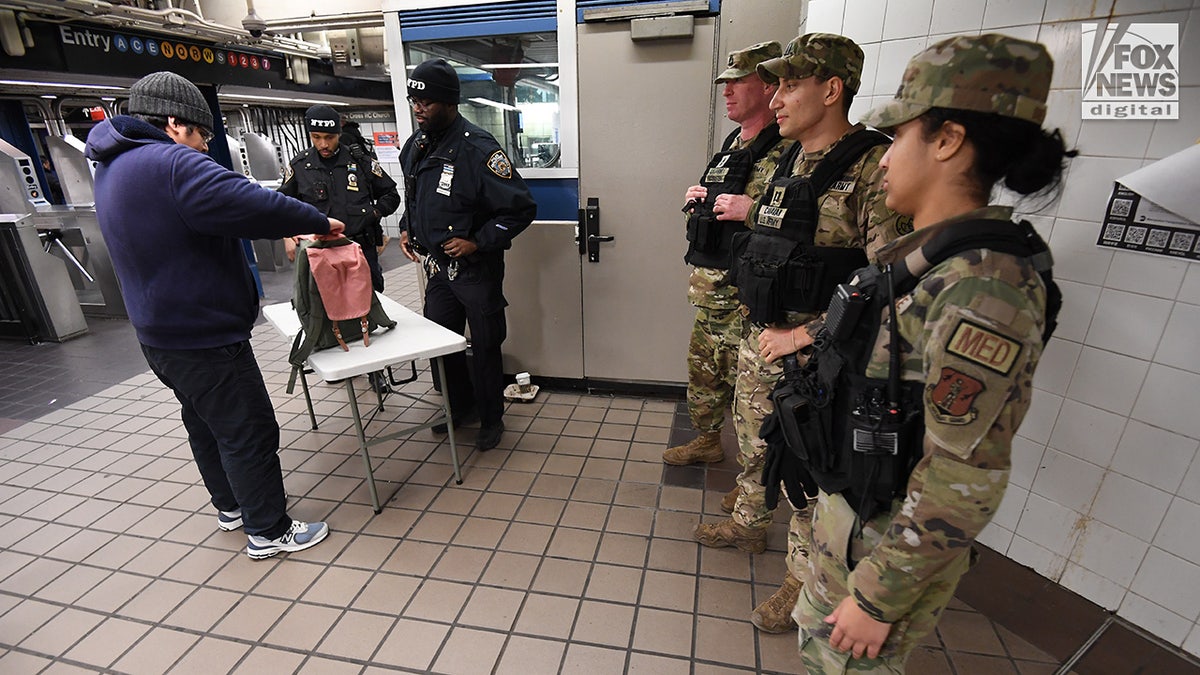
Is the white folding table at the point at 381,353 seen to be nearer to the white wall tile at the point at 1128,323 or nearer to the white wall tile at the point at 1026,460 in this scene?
the white wall tile at the point at 1026,460

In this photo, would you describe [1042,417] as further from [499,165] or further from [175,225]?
[175,225]

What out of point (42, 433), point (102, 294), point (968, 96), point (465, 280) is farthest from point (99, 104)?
point (968, 96)

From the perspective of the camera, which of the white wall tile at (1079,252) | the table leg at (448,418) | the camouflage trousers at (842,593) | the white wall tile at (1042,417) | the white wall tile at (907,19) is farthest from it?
the table leg at (448,418)

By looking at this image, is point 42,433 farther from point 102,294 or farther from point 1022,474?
point 1022,474

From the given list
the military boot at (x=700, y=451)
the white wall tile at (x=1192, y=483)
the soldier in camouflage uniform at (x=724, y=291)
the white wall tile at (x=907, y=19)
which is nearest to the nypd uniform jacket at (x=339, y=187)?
the soldier in camouflage uniform at (x=724, y=291)

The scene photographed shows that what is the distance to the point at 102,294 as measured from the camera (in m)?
5.33

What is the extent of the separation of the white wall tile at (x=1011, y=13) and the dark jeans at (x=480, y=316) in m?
2.24

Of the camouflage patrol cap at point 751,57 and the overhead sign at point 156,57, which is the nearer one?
the camouflage patrol cap at point 751,57

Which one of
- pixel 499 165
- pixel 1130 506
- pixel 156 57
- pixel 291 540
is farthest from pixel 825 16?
pixel 156 57

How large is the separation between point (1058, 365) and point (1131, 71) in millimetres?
824

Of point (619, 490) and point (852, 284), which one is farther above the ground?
point (852, 284)

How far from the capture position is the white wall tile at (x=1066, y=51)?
5.01ft

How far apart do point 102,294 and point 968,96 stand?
7114mm

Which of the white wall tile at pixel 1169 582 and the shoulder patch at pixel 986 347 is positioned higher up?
the shoulder patch at pixel 986 347
